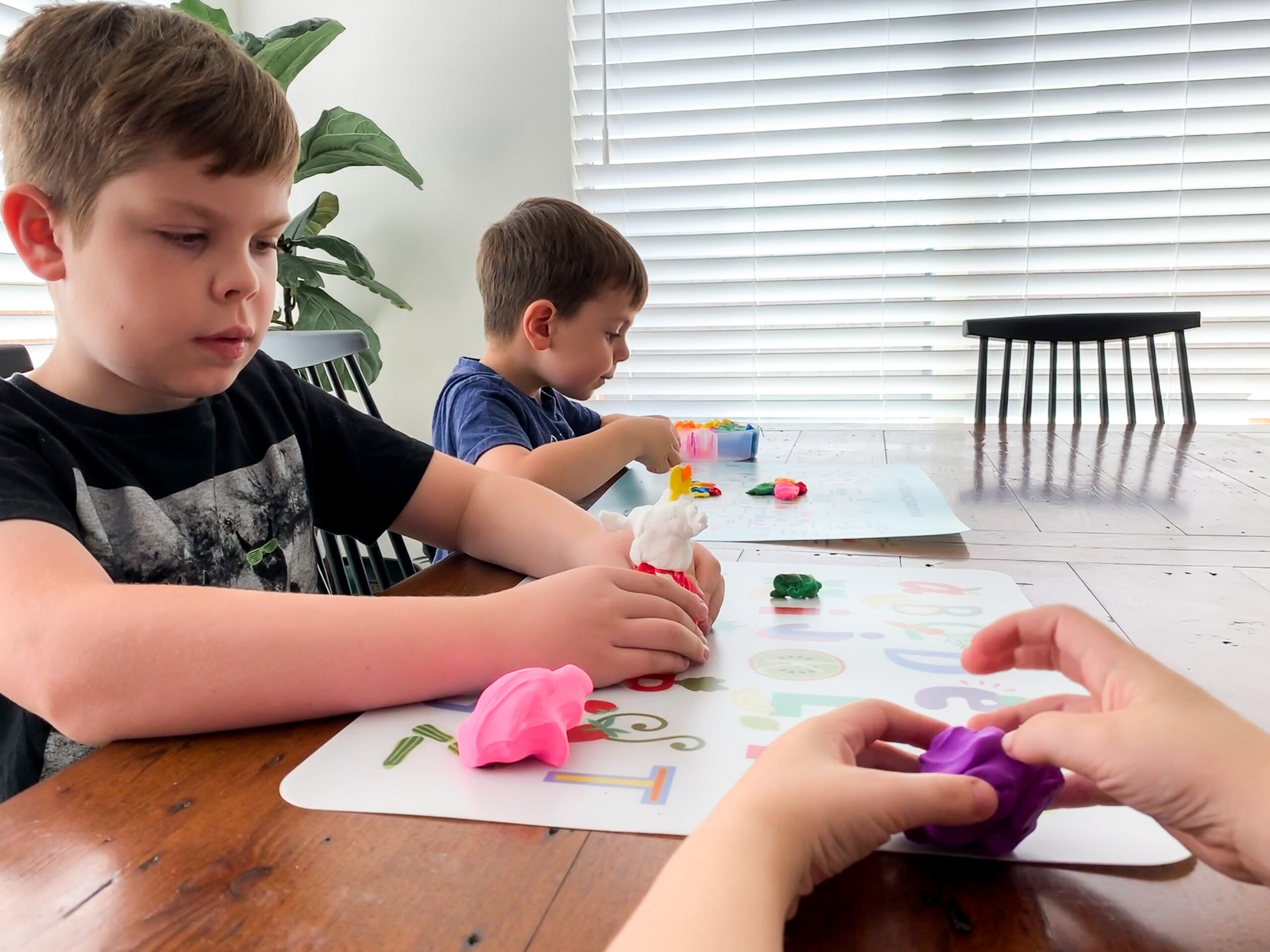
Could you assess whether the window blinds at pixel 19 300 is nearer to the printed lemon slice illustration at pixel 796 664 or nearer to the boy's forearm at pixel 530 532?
the boy's forearm at pixel 530 532

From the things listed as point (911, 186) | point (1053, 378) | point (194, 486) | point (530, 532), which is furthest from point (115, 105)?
point (911, 186)

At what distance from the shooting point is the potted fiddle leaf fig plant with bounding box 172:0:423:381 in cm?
175

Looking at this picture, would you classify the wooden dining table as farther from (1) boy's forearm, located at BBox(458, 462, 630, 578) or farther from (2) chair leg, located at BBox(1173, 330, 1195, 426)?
(2) chair leg, located at BBox(1173, 330, 1195, 426)

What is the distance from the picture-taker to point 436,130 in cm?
205

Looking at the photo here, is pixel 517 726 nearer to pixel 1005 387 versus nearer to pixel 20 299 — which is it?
Answer: pixel 1005 387

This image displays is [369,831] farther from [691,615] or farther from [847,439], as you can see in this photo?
[847,439]

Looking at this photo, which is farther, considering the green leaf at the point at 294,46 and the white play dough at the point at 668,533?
the green leaf at the point at 294,46

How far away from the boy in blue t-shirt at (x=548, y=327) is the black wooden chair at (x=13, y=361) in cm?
43

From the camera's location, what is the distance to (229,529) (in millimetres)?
653

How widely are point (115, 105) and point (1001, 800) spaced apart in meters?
0.57

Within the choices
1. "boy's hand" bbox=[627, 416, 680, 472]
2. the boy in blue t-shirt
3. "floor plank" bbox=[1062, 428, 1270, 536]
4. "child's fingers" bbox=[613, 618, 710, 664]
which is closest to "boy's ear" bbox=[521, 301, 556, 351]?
the boy in blue t-shirt

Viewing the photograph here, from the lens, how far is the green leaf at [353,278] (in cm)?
183

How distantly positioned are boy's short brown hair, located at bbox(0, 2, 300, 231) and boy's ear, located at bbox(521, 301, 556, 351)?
60 cm

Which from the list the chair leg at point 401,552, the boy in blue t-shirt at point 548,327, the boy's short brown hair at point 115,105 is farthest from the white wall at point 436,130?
the boy's short brown hair at point 115,105
